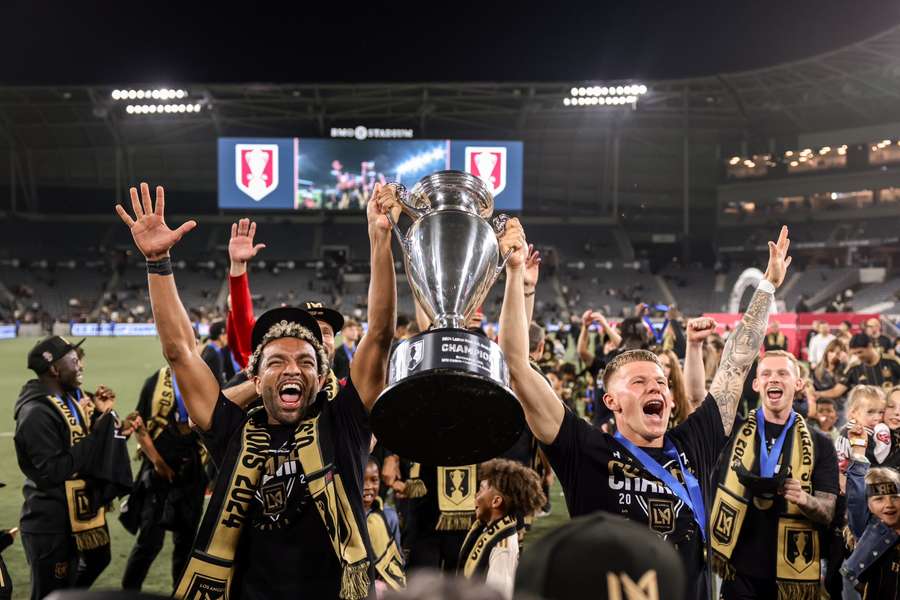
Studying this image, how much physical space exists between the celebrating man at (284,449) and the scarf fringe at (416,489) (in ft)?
9.54

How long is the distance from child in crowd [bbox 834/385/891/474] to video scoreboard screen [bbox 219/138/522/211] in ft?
93.4

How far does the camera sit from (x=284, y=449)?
2.51 meters

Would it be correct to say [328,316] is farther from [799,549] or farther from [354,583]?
[799,549]

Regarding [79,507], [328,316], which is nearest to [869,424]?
[328,316]

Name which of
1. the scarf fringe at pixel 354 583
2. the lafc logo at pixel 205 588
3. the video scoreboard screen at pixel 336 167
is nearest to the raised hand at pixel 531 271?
the scarf fringe at pixel 354 583

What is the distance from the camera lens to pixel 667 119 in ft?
163

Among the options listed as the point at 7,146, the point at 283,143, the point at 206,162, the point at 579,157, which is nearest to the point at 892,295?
the point at 579,157

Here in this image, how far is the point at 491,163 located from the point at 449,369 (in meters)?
33.5

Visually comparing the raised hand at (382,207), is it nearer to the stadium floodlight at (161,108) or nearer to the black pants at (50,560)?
the black pants at (50,560)

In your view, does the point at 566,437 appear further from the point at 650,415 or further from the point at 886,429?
the point at 886,429

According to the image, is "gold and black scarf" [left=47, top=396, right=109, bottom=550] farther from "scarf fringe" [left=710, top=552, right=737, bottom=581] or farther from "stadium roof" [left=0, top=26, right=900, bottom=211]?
"stadium roof" [left=0, top=26, right=900, bottom=211]

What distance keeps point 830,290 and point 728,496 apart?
45.9 m

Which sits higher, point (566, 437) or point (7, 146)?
point (7, 146)

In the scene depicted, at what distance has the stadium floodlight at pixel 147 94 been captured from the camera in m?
42.1
